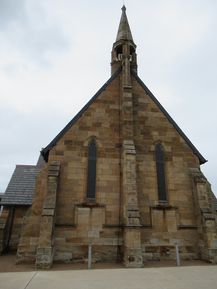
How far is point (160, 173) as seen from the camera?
43.1 ft

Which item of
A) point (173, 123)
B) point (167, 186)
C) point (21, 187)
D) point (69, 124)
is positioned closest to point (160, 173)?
point (167, 186)

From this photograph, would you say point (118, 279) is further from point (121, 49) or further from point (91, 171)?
point (121, 49)

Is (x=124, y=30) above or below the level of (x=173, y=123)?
above

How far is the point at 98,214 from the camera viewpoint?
1167 cm

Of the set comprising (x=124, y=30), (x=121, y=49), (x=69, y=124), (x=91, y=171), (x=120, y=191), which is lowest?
(x=120, y=191)

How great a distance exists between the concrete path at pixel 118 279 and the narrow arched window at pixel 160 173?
4196 millimetres

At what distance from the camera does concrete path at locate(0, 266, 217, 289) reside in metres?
6.57

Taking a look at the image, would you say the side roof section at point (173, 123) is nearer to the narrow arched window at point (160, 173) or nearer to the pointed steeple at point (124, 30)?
the narrow arched window at point (160, 173)

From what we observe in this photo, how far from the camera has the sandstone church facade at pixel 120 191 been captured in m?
10.8

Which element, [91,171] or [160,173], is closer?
[91,171]

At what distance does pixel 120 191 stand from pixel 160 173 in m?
2.66

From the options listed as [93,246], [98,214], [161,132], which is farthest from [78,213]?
[161,132]

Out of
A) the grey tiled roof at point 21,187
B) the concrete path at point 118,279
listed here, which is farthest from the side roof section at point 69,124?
the concrete path at point 118,279

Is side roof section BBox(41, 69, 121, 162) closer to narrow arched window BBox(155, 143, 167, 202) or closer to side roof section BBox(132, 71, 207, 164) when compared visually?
side roof section BBox(132, 71, 207, 164)
